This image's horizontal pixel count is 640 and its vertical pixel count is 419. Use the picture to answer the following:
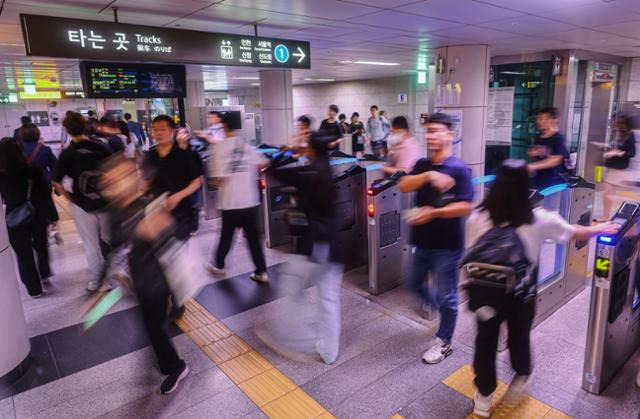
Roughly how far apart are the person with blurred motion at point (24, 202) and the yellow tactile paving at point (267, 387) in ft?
8.55

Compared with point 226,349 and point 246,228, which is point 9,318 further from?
point 246,228

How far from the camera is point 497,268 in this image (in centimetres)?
209

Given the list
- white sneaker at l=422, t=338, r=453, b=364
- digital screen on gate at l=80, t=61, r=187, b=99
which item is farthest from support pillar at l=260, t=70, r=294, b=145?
white sneaker at l=422, t=338, r=453, b=364

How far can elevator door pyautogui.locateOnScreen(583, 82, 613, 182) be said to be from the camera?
9.36 m

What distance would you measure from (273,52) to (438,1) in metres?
1.91

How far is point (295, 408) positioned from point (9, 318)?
1.96m

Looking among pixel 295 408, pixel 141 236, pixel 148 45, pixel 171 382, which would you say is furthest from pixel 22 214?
pixel 295 408

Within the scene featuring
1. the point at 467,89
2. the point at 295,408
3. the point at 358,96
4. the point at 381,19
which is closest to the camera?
the point at 295,408

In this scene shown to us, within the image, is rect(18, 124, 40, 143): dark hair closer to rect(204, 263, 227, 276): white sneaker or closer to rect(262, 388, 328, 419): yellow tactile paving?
rect(204, 263, 227, 276): white sneaker

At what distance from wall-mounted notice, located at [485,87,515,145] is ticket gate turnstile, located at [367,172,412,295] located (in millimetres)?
4814

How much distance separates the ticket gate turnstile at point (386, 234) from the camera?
152 inches

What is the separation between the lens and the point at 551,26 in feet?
17.6

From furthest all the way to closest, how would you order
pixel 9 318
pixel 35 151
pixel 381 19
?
1. pixel 35 151
2. pixel 381 19
3. pixel 9 318

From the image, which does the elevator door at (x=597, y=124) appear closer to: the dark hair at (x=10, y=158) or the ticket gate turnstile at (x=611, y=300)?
the ticket gate turnstile at (x=611, y=300)
